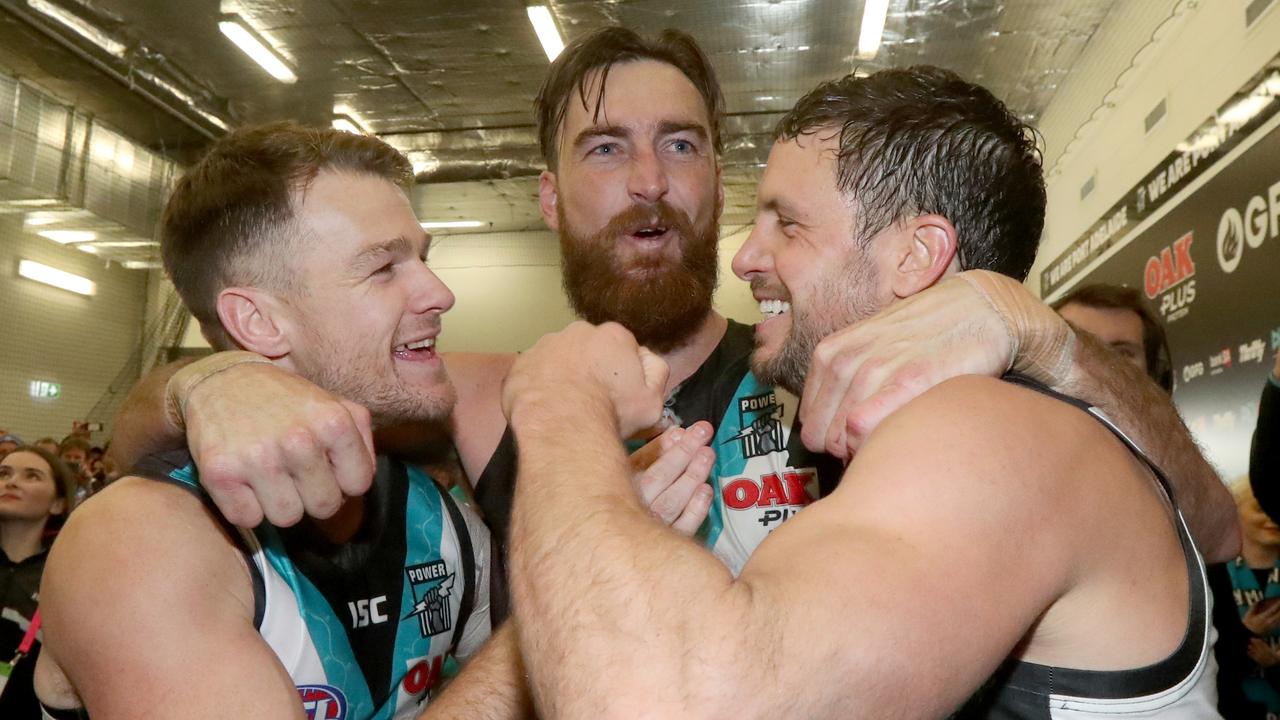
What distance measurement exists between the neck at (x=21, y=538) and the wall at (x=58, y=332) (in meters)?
8.42

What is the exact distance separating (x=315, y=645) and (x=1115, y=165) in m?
8.34

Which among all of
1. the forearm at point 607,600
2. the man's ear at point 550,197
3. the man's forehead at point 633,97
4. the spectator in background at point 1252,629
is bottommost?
the spectator in background at point 1252,629

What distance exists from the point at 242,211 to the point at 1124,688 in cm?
209

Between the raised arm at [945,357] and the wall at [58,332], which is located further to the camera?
the wall at [58,332]

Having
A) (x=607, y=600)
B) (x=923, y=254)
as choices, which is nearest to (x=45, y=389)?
(x=923, y=254)

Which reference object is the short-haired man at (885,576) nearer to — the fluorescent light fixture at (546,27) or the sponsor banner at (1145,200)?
the sponsor banner at (1145,200)

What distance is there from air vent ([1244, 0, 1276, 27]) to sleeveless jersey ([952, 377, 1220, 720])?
17.0 feet

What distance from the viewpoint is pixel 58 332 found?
Answer: 13.5 metres

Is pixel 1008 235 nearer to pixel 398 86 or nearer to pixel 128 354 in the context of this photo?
pixel 398 86

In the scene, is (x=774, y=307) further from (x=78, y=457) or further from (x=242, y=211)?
(x=78, y=457)

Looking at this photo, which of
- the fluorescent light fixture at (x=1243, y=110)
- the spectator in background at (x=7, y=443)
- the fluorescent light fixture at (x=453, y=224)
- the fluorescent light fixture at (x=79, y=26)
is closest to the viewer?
the fluorescent light fixture at (x=1243, y=110)

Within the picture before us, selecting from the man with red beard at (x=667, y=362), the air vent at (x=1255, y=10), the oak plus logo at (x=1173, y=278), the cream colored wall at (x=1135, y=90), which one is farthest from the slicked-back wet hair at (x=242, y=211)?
the oak plus logo at (x=1173, y=278)

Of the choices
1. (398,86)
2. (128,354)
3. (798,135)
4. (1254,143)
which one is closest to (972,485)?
(798,135)

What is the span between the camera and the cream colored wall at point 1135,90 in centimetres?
586
